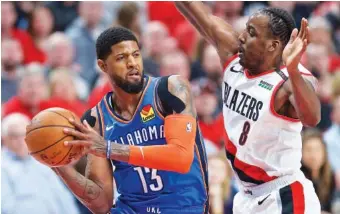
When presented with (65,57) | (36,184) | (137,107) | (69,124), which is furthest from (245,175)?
(65,57)

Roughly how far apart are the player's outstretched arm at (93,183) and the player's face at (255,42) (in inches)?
47.6

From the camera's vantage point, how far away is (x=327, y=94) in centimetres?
1140

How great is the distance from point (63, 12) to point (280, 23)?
6231 mm

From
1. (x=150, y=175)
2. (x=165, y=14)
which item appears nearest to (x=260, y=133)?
(x=150, y=175)

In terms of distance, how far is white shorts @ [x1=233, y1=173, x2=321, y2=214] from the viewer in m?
6.28

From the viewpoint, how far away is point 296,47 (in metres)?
5.73

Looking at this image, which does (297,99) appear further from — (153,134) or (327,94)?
(327,94)

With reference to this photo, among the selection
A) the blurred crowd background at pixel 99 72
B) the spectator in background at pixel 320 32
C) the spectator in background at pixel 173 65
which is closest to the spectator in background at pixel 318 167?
the blurred crowd background at pixel 99 72

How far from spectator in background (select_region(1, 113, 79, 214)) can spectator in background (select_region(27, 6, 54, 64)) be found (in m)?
2.71

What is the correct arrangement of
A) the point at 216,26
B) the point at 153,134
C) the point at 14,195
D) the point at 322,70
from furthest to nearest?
the point at 322,70
the point at 14,195
the point at 216,26
the point at 153,134

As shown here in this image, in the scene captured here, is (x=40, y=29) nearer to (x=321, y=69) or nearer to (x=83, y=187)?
(x=321, y=69)

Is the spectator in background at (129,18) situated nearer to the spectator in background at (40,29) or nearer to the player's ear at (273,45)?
the spectator in background at (40,29)

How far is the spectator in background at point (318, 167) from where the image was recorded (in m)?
8.84

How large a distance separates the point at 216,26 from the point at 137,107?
44.1 inches
